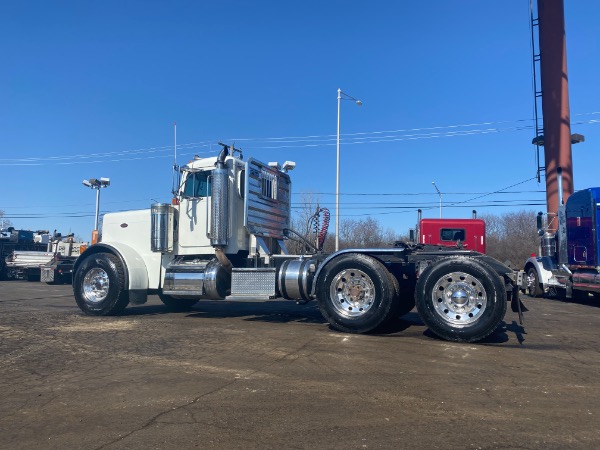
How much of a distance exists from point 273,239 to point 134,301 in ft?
11.0

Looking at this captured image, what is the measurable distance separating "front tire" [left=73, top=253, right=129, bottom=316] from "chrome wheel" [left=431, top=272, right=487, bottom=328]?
6662mm

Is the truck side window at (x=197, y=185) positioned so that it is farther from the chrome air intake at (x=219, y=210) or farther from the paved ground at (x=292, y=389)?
the paved ground at (x=292, y=389)

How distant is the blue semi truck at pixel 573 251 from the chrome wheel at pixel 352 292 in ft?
23.3

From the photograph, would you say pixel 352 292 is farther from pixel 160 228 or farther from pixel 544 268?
pixel 544 268

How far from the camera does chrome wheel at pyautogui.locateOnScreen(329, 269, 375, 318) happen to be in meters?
8.30

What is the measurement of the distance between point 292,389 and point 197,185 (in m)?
6.70

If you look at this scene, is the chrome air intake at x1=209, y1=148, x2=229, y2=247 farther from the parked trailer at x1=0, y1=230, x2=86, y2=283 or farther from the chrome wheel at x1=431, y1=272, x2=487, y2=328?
the parked trailer at x1=0, y1=230, x2=86, y2=283

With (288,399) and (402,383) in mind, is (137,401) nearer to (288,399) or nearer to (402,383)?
(288,399)

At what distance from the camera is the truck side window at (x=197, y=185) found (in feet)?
35.5

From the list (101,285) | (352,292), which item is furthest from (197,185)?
(352,292)

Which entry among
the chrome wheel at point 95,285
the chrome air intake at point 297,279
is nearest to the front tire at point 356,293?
the chrome air intake at point 297,279

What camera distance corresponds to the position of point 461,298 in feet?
25.0

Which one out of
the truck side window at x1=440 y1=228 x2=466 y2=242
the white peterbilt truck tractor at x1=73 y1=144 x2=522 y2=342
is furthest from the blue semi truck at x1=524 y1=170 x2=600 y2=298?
the white peterbilt truck tractor at x1=73 y1=144 x2=522 y2=342

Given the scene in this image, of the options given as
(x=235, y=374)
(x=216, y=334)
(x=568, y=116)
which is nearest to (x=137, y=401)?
(x=235, y=374)
